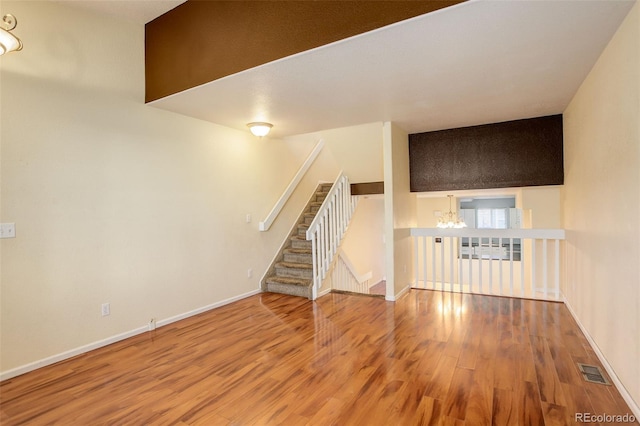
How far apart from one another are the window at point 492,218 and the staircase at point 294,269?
5255 millimetres

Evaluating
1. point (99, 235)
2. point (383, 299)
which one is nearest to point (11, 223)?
point (99, 235)

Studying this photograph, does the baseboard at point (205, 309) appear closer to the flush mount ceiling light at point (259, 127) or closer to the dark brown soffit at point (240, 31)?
the flush mount ceiling light at point (259, 127)

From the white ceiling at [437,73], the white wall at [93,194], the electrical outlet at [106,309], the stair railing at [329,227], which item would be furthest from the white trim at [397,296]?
the electrical outlet at [106,309]

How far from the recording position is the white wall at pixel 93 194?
2529 mm

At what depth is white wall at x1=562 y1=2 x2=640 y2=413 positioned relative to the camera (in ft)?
6.27

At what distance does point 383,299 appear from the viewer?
440 cm

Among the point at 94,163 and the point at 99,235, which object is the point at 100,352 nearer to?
the point at 99,235

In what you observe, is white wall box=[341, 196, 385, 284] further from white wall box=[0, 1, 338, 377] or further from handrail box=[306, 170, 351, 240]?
white wall box=[0, 1, 338, 377]

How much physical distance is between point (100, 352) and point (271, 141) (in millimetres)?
3523

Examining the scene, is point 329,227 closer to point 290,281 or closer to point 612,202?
point 290,281

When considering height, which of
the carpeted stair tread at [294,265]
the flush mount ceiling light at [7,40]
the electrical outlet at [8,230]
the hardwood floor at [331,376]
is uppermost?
the flush mount ceiling light at [7,40]

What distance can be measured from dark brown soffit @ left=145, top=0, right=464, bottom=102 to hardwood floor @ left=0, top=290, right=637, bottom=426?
238cm

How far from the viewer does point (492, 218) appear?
8.66 m

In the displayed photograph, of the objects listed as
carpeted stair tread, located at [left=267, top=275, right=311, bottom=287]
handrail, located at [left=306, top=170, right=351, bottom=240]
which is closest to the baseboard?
carpeted stair tread, located at [left=267, top=275, right=311, bottom=287]
